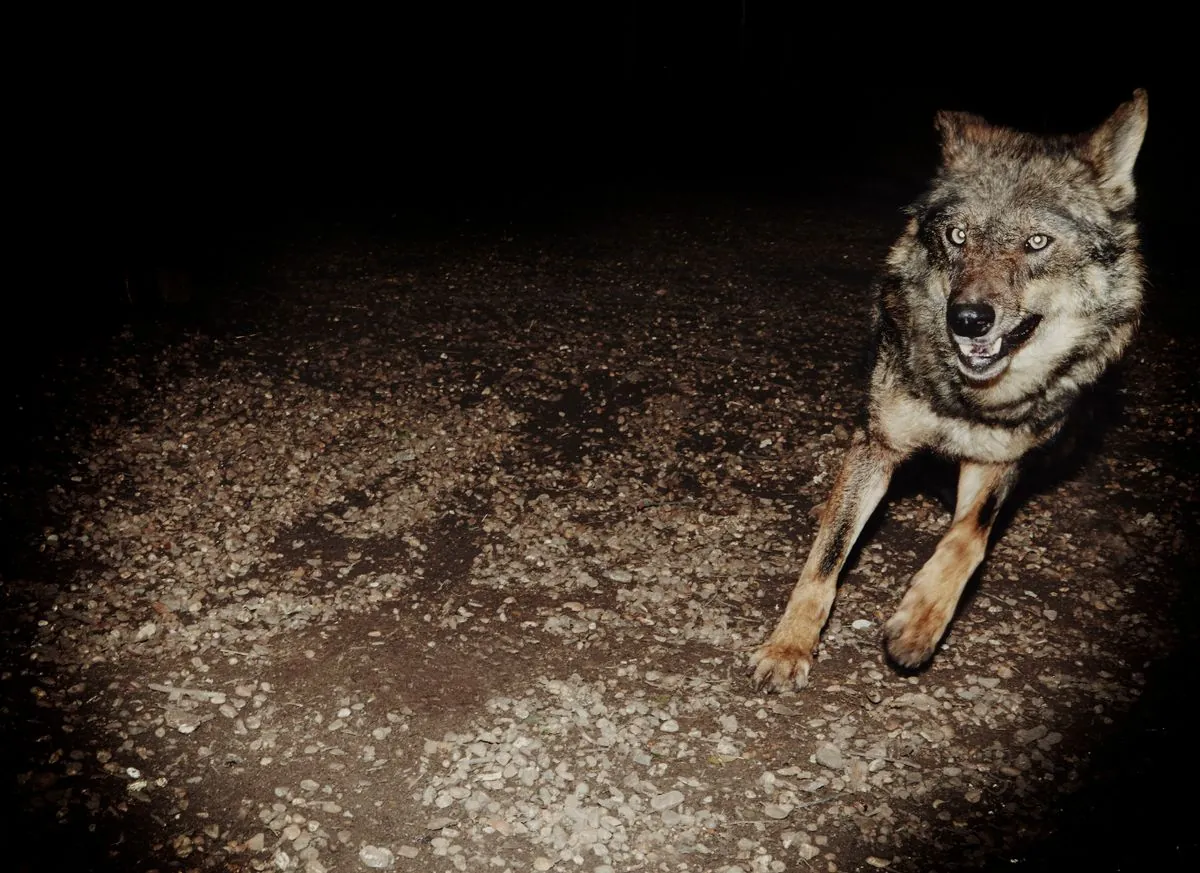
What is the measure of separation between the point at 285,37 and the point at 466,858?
50.5ft

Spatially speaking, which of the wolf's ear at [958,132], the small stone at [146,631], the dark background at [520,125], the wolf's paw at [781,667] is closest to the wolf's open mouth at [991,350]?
the wolf's ear at [958,132]

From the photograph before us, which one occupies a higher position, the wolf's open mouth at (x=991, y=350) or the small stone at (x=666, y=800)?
the wolf's open mouth at (x=991, y=350)

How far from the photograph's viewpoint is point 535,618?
13.1 ft

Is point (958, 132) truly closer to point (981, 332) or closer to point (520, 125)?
point (981, 332)

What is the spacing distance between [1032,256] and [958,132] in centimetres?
75

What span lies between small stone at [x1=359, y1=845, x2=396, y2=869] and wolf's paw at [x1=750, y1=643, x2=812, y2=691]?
162 cm

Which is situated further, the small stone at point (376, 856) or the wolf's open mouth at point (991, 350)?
the wolf's open mouth at point (991, 350)

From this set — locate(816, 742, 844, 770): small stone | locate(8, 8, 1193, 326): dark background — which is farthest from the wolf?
locate(8, 8, 1193, 326): dark background

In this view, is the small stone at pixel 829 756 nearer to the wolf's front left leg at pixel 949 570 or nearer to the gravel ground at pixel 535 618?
the gravel ground at pixel 535 618

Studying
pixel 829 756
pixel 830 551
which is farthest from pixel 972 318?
pixel 829 756

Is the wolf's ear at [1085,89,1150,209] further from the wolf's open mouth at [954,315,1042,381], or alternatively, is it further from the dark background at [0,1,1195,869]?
the dark background at [0,1,1195,869]

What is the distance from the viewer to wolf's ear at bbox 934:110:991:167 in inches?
149

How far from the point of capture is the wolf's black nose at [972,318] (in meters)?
3.32

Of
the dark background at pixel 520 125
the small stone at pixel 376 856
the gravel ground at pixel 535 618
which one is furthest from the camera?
→ the dark background at pixel 520 125
